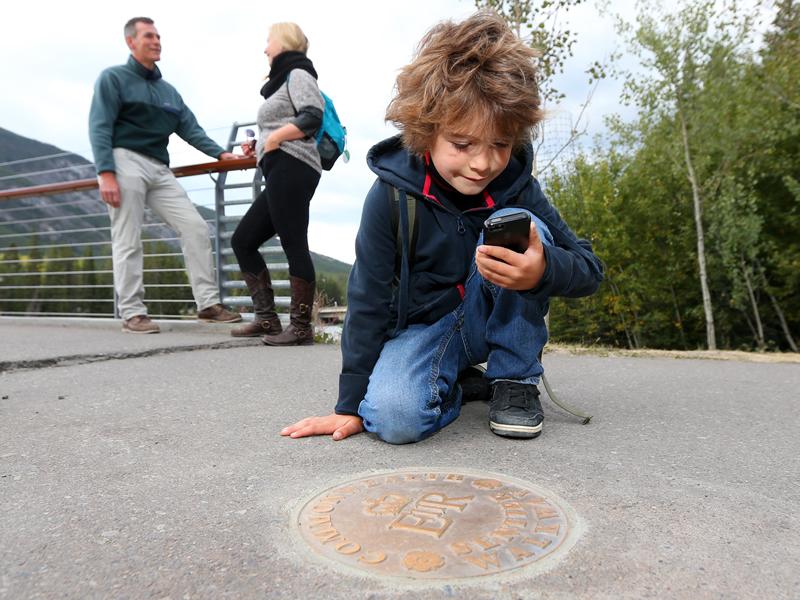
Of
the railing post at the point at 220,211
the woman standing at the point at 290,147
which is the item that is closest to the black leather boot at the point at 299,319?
the woman standing at the point at 290,147

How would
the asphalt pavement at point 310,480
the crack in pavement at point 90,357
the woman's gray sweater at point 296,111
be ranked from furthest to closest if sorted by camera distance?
the woman's gray sweater at point 296,111
the crack in pavement at point 90,357
the asphalt pavement at point 310,480

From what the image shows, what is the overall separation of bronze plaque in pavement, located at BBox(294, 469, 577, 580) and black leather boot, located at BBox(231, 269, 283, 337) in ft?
9.54

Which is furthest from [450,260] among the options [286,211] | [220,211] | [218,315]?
[220,211]

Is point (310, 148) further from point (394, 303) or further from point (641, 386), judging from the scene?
point (641, 386)

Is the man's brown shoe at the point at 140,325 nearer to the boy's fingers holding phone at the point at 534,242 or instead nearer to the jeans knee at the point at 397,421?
the jeans knee at the point at 397,421

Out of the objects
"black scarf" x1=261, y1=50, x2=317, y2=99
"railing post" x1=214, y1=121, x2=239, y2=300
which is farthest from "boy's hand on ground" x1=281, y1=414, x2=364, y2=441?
"railing post" x1=214, y1=121, x2=239, y2=300

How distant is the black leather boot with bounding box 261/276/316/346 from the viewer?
4.05 m

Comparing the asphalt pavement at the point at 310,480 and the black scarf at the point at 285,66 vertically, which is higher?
the black scarf at the point at 285,66

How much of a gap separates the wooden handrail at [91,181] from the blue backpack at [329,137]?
37.0 inches

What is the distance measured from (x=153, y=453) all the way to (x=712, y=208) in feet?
65.3

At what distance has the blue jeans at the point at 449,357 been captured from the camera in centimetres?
187

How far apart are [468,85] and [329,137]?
2.24 m

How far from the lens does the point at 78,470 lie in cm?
167

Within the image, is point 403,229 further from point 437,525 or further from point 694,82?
point 694,82
